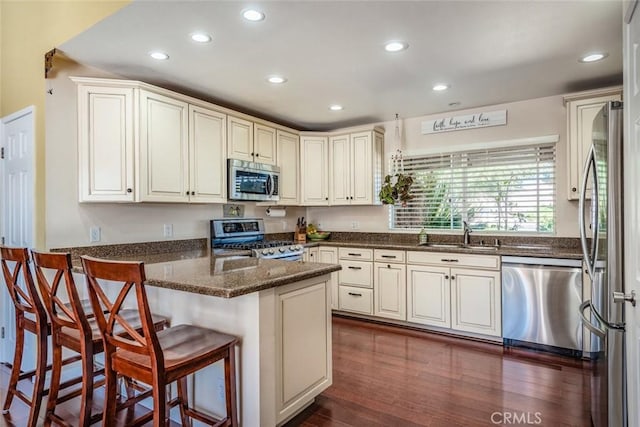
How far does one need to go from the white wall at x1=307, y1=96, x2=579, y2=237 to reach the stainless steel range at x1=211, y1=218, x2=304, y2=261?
42.3 inches

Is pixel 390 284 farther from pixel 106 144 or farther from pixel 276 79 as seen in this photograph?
pixel 106 144

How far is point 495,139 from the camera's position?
3.94 m

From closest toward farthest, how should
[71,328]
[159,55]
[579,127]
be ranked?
[71,328]
[159,55]
[579,127]

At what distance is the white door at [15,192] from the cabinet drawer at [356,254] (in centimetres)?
295

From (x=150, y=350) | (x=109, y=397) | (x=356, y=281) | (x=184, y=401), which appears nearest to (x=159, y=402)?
(x=150, y=350)

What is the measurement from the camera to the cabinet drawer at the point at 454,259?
345 centimetres

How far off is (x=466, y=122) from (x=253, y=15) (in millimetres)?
2855

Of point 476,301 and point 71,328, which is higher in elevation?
point 71,328

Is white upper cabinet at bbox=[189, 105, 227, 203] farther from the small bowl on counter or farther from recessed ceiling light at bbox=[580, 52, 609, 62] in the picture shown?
recessed ceiling light at bbox=[580, 52, 609, 62]

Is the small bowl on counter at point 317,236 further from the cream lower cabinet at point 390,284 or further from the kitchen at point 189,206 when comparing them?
the cream lower cabinet at point 390,284

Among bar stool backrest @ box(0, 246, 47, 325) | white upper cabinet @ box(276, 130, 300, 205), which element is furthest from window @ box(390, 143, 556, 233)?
bar stool backrest @ box(0, 246, 47, 325)

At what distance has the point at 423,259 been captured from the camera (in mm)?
3809

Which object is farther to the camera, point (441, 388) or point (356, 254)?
point (356, 254)

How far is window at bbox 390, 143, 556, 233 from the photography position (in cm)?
371
